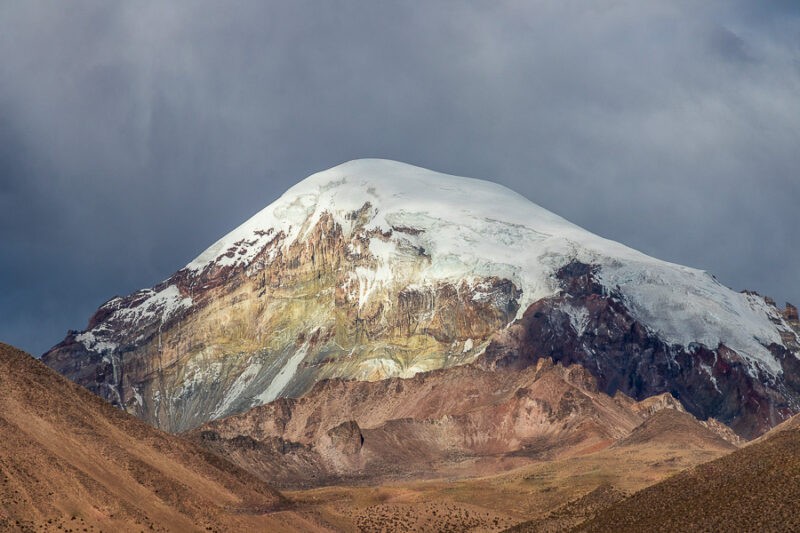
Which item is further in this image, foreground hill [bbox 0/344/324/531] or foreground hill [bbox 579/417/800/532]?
foreground hill [bbox 0/344/324/531]

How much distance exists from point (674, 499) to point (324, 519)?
41.9 m

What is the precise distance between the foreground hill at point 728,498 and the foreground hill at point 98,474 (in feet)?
96.8

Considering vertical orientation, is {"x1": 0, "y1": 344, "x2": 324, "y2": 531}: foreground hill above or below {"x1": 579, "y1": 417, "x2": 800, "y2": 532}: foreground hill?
above

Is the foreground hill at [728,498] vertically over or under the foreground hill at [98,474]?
under

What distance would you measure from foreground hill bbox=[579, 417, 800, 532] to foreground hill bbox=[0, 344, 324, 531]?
29.5 meters

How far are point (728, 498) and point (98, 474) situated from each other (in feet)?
147

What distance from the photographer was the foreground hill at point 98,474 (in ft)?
364

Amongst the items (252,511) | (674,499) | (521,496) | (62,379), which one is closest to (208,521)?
(252,511)

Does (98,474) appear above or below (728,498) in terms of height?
above

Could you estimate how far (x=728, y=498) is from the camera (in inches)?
4176

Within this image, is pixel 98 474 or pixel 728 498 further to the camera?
pixel 98 474

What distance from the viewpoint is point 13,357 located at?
126750 millimetres

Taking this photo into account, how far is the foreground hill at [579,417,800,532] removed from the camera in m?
101

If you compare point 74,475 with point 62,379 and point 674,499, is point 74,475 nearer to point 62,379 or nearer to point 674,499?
point 62,379
